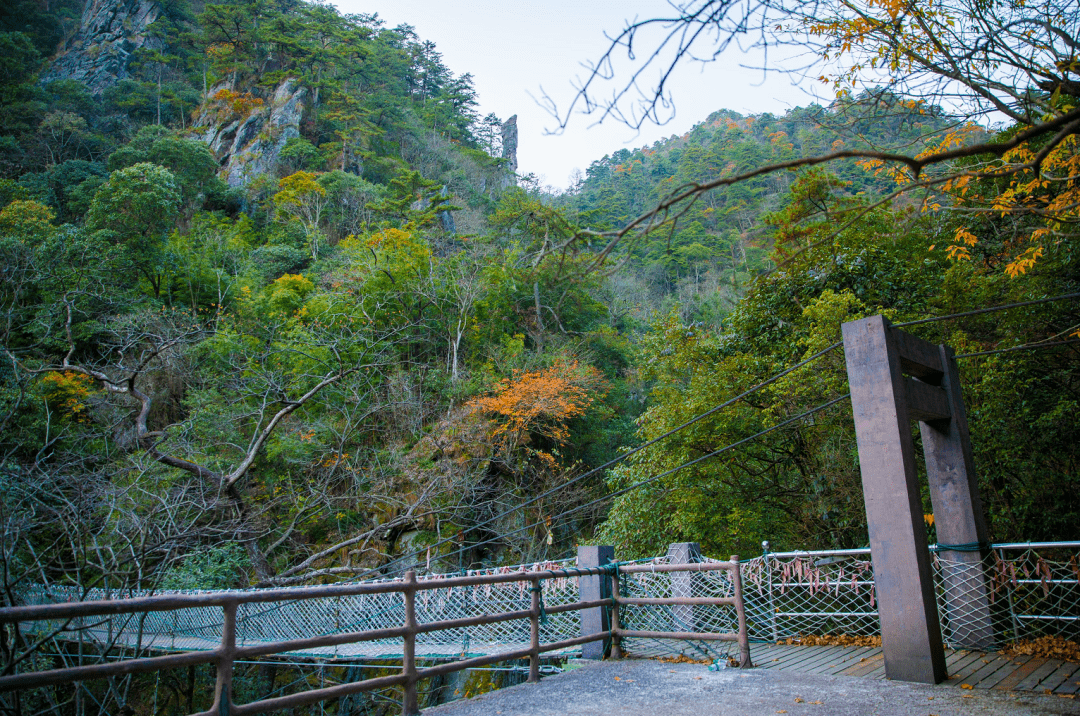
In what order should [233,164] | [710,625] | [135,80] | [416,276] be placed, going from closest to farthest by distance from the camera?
1. [710,625]
2. [416,276]
3. [233,164]
4. [135,80]

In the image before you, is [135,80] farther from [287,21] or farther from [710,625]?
[710,625]

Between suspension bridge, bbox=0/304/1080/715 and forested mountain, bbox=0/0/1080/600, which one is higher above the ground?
forested mountain, bbox=0/0/1080/600

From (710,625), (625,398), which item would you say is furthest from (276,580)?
(625,398)

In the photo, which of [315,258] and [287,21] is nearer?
[315,258]

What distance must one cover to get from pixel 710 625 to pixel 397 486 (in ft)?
27.9

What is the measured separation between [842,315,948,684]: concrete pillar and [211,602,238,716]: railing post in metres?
3.43

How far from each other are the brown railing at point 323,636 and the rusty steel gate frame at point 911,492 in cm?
95

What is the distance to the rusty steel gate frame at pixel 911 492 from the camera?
335cm

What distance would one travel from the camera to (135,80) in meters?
26.3

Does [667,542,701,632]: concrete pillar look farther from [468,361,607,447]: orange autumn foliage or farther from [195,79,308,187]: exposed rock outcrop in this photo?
[195,79,308,187]: exposed rock outcrop

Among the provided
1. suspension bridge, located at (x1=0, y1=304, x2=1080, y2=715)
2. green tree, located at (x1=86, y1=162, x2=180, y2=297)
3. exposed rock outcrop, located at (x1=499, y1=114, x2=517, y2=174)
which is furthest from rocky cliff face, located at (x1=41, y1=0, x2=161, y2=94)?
suspension bridge, located at (x1=0, y1=304, x2=1080, y2=715)

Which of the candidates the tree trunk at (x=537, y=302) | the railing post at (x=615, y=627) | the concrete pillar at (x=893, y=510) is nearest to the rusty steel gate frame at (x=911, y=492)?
the concrete pillar at (x=893, y=510)

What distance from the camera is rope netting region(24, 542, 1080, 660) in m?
4.33

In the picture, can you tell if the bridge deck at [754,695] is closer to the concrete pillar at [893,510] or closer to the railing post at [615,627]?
the concrete pillar at [893,510]
